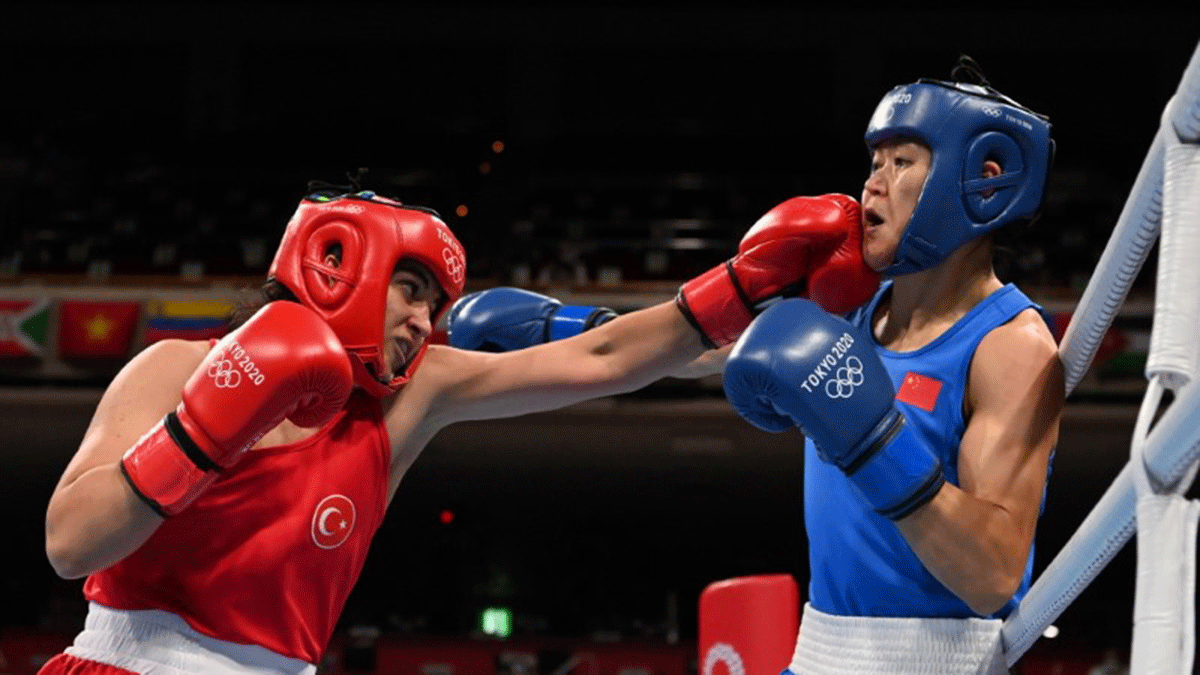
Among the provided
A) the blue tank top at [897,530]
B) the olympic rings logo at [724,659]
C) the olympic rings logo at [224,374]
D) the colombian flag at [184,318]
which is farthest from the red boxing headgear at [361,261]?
the colombian flag at [184,318]

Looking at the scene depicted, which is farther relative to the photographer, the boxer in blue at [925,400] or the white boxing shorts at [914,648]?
the white boxing shorts at [914,648]

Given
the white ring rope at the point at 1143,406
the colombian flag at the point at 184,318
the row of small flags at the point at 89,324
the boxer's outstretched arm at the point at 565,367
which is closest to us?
the white ring rope at the point at 1143,406

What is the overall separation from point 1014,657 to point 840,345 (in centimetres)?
53

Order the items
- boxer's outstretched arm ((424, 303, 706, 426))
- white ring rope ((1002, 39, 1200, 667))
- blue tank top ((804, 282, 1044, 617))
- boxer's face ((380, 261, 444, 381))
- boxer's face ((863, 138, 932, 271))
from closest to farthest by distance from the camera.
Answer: white ring rope ((1002, 39, 1200, 667)) → blue tank top ((804, 282, 1044, 617)) → boxer's face ((863, 138, 932, 271)) → boxer's face ((380, 261, 444, 381)) → boxer's outstretched arm ((424, 303, 706, 426))

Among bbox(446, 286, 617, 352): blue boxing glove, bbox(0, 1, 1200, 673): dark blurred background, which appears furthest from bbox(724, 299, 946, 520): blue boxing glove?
bbox(0, 1, 1200, 673): dark blurred background

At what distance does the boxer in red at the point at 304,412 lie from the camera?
1.96 m

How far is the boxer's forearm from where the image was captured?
1943 millimetres

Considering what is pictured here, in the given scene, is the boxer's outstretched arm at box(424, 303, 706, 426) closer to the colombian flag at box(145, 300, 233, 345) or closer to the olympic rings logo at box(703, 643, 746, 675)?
the olympic rings logo at box(703, 643, 746, 675)

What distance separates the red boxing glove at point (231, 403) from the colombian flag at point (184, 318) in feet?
19.8

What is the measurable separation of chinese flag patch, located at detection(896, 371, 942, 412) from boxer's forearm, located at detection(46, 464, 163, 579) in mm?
1108

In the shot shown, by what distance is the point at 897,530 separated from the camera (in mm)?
2078

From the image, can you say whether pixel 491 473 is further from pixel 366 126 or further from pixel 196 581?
pixel 196 581

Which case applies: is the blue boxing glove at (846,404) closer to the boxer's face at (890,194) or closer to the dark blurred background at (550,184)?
the boxer's face at (890,194)

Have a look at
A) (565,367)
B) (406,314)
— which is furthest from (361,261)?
(565,367)
